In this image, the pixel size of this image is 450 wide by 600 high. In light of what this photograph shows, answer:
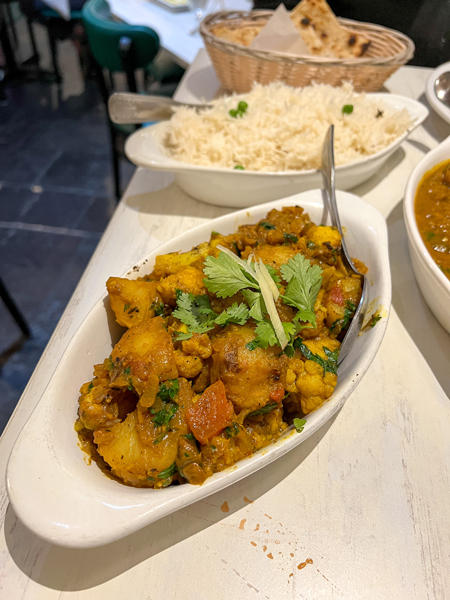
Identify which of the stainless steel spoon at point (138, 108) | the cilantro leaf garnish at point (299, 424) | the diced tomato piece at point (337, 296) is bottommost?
the cilantro leaf garnish at point (299, 424)

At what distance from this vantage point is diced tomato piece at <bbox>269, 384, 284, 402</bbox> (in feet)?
2.76

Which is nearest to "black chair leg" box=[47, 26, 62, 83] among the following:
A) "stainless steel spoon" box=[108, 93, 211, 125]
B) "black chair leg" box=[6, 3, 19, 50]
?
"black chair leg" box=[6, 3, 19, 50]

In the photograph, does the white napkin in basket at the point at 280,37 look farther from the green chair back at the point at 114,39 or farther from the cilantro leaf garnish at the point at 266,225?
the cilantro leaf garnish at the point at 266,225

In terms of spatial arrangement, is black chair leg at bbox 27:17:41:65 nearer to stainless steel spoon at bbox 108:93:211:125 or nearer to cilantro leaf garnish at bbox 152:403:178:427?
stainless steel spoon at bbox 108:93:211:125

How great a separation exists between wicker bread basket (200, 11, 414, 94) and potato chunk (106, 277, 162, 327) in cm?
156

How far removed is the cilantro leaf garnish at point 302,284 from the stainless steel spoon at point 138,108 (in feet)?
3.64

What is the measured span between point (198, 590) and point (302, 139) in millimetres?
1576

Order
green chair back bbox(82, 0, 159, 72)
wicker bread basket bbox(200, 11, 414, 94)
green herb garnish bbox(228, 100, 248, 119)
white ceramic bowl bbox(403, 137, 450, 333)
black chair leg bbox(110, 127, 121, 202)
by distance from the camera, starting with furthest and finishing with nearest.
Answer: black chair leg bbox(110, 127, 121, 202), green chair back bbox(82, 0, 159, 72), wicker bread basket bbox(200, 11, 414, 94), green herb garnish bbox(228, 100, 248, 119), white ceramic bowl bbox(403, 137, 450, 333)

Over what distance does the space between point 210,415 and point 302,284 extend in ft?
1.27

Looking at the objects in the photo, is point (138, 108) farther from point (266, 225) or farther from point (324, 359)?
point (324, 359)

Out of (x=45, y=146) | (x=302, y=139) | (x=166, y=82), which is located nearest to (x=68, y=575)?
(x=302, y=139)

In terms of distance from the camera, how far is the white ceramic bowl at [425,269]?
1107 millimetres

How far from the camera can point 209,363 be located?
2.97ft

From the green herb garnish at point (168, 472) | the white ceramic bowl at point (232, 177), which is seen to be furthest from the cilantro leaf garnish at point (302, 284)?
the white ceramic bowl at point (232, 177)
